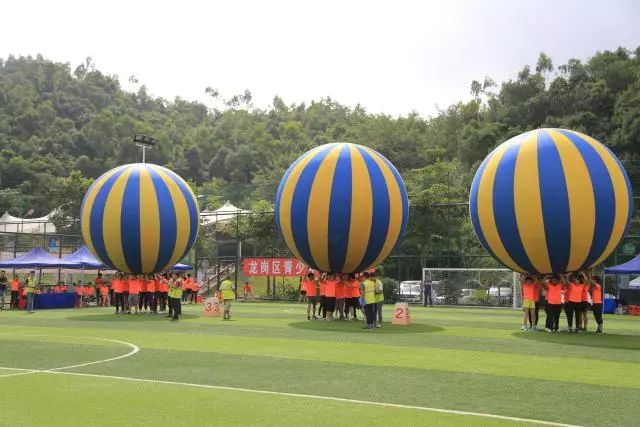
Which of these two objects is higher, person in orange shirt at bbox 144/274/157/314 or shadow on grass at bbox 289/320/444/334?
person in orange shirt at bbox 144/274/157/314

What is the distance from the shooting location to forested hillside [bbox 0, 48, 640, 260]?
5591 cm

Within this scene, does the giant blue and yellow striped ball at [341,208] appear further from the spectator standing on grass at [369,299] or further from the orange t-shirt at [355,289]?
the spectator standing on grass at [369,299]

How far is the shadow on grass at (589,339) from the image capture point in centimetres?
1429

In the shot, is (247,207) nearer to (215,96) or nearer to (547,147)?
(547,147)

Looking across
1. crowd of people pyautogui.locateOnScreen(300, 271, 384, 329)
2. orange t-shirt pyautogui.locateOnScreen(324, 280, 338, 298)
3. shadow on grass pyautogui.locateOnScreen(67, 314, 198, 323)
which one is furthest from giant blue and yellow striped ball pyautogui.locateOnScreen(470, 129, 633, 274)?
shadow on grass pyautogui.locateOnScreen(67, 314, 198, 323)

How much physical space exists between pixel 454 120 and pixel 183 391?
69817mm

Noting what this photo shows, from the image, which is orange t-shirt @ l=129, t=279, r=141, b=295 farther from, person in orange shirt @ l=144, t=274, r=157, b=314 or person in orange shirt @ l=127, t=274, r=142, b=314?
person in orange shirt @ l=144, t=274, r=157, b=314

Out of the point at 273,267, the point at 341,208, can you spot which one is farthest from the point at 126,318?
the point at 273,267

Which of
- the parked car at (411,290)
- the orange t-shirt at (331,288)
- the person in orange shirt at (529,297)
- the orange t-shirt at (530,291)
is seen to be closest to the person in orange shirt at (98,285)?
the orange t-shirt at (331,288)

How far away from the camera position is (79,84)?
402ft

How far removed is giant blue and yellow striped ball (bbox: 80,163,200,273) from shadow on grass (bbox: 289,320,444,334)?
535 cm

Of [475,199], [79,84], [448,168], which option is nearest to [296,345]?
[475,199]

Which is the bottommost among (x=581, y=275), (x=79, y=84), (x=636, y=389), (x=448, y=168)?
(x=636, y=389)

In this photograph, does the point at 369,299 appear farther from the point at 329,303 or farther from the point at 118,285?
the point at 118,285
